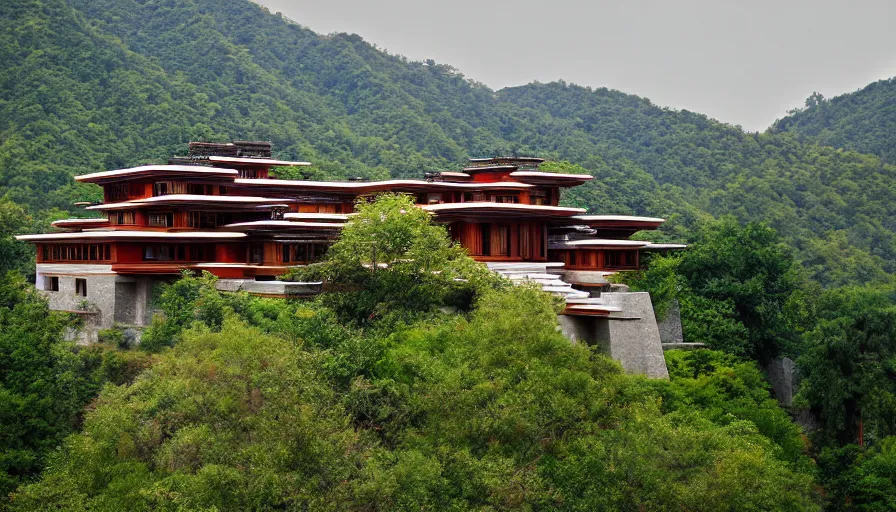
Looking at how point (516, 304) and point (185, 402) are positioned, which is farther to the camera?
point (516, 304)

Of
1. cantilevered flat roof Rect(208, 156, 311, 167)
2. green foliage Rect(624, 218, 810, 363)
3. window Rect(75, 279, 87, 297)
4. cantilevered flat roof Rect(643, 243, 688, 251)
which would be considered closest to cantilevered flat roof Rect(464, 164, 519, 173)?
cantilevered flat roof Rect(643, 243, 688, 251)

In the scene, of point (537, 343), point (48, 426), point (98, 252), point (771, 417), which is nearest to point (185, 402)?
point (48, 426)

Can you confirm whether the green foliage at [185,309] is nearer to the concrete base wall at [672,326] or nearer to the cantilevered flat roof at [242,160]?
the cantilevered flat roof at [242,160]

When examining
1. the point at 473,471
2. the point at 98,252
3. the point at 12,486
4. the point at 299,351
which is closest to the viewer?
the point at 473,471

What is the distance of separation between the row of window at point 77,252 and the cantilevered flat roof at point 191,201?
1.69 meters

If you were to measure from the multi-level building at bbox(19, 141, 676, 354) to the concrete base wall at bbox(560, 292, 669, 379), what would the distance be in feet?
2.04

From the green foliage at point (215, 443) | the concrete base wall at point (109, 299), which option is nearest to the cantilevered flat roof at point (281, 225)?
the concrete base wall at point (109, 299)

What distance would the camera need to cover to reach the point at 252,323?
28078mm

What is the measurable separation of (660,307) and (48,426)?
1817cm

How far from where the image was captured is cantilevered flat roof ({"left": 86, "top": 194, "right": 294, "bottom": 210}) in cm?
3238

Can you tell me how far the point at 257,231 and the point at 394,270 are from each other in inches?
210

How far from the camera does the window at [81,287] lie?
32656 mm

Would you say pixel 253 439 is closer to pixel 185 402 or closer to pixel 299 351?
pixel 185 402

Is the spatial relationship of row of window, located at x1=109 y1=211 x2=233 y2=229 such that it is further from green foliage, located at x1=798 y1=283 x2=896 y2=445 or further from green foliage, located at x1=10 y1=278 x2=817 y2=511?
green foliage, located at x1=798 y1=283 x2=896 y2=445
